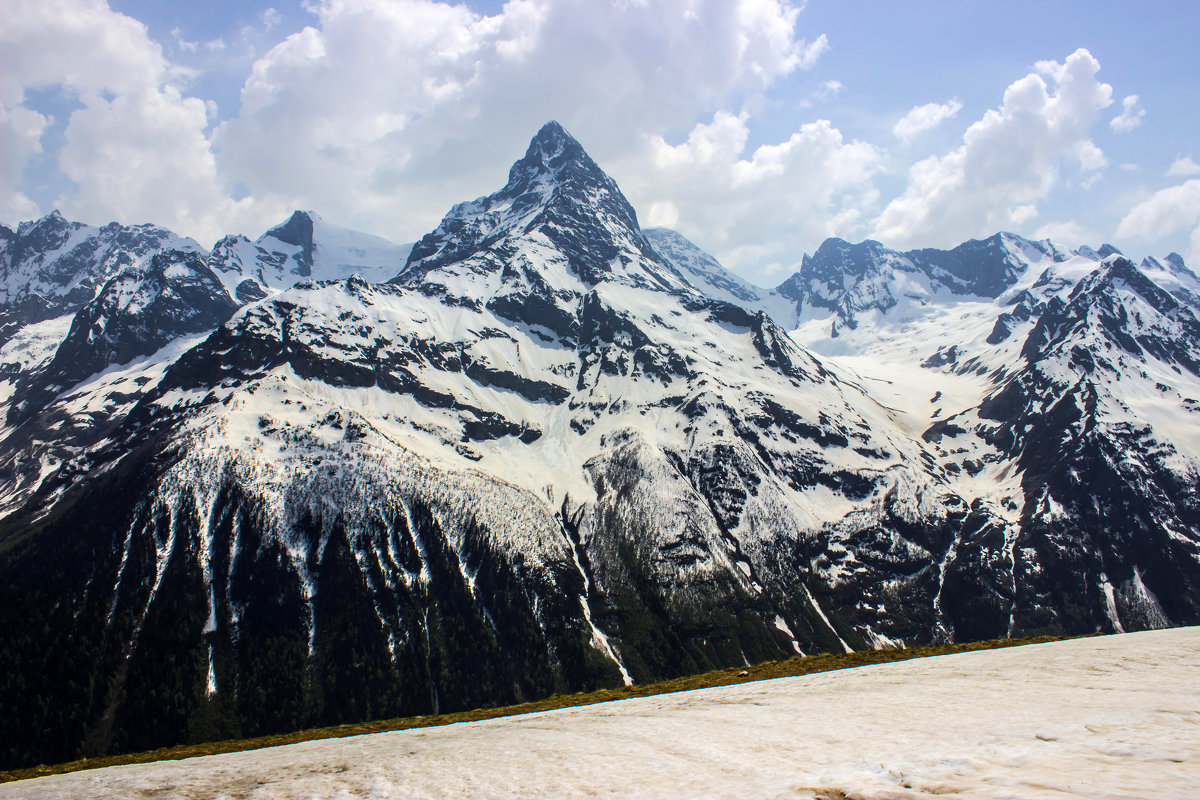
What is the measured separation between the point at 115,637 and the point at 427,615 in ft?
267

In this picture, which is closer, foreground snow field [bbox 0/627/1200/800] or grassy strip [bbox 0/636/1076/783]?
foreground snow field [bbox 0/627/1200/800]

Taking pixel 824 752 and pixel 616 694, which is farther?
pixel 616 694

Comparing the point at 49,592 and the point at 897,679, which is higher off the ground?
the point at 49,592

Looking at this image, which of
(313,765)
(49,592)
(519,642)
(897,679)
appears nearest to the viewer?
(313,765)

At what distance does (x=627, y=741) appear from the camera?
19.5 meters

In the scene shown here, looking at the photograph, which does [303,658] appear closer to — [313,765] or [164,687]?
[164,687]

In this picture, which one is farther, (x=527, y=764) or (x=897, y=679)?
(x=897, y=679)

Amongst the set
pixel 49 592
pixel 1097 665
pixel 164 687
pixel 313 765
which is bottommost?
pixel 1097 665

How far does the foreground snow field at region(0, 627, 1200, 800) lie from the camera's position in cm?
1218

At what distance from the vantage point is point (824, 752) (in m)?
15.5

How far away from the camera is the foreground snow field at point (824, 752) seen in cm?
1218

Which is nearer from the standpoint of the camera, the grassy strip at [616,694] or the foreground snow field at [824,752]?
the foreground snow field at [824,752]

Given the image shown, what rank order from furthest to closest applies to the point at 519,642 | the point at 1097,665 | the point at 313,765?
the point at 519,642 → the point at 1097,665 → the point at 313,765

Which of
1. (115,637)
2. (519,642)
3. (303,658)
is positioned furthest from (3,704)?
(519,642)
